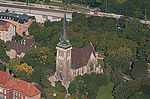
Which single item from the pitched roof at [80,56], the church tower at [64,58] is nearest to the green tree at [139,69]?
the pitched roof at [80,56]

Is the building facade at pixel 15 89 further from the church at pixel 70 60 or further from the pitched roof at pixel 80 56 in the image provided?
the pitched roof at pixel 80 56

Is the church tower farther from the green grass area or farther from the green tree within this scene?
the green tree

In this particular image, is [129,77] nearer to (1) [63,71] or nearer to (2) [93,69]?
(2) [93,69]

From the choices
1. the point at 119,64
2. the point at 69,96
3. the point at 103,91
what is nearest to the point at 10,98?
the point at 69,96

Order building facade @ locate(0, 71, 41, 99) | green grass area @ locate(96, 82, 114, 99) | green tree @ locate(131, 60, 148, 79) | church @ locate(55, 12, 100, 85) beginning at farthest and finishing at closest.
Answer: green tree @ locate(131, 60, 148, 79) → church @ locate(55, 12, 100, 85) → green grass area @ locate(96, 82, 114, 99) → building facade @ locate(0, 71, 41, 99)

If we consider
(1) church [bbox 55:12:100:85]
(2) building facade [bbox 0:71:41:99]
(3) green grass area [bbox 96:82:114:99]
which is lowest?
(3) green grass area [bbox 96:82:114:99]

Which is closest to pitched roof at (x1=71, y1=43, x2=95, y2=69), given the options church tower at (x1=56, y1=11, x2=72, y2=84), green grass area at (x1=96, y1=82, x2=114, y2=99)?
church tower at (x1=56, y1=11, x2=72, y2=84)

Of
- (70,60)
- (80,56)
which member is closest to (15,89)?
(70,60)
